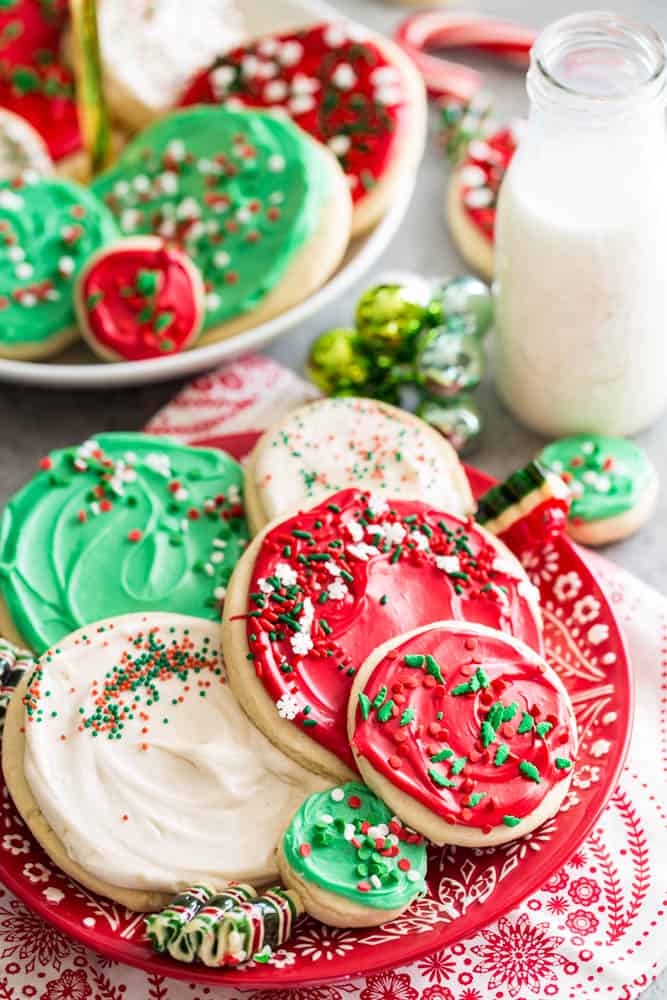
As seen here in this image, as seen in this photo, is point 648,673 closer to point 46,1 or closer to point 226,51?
point 226,51

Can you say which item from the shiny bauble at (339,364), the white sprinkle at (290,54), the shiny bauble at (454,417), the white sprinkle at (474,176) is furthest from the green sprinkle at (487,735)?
the white sprinkle at (290,54)

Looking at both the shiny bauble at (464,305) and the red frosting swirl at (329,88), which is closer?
Answer: the shiny bauble at (464,305)

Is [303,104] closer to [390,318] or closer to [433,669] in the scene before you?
[390,318]

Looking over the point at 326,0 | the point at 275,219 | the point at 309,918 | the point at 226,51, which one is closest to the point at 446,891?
the point at 309,918

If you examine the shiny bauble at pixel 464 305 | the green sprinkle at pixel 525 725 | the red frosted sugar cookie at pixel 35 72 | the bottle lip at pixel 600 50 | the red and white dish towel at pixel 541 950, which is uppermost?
the bottle lip at pixel 600 50

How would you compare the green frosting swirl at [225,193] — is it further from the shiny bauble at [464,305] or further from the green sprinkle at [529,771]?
the green sprinkle at [529,771]

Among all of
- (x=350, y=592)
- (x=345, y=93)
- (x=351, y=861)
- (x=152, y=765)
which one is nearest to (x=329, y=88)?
(x=345, y=93)
